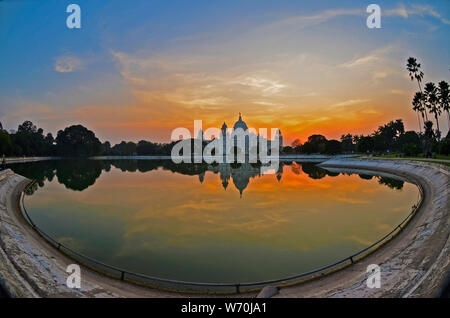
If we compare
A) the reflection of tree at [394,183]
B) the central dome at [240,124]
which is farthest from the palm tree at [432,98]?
the central dome at [240,124]

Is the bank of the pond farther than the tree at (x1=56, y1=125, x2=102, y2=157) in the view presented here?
No

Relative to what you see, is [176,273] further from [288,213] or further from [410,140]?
[410,140]

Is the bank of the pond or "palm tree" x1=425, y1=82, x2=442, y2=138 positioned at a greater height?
"palm tree" x1=425, y1=82, x2=442, y2=138

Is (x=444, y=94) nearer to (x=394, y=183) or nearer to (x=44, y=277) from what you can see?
(x=394, y=183)

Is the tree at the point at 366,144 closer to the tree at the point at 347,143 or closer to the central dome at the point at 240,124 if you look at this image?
the tree at the point at 347,143

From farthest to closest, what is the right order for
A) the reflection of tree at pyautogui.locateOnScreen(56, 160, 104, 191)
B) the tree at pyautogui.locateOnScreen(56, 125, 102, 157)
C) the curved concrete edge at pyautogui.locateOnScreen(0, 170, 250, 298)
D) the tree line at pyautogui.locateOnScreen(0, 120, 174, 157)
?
the tree at pyautogui.locateOnScreen(56, 125, 102, 157)
the tree line at pyautogui.locateOnScreen(0, 120, 174, 157)
the reflection of tree at pyautogui.locateOnScreen(56, 160, 104, 191)
the curved concrete edge at pyautogui.locateOnScreen(0, 170, 250, 298)

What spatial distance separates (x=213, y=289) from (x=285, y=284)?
2.14 meters

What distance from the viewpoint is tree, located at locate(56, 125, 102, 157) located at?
10856cm

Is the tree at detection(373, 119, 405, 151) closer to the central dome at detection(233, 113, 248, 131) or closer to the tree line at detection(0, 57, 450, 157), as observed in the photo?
the tree line at detection(0, 57, 450, 157)

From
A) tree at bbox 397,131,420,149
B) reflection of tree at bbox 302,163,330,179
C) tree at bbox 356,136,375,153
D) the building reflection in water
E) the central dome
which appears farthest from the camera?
the central dome

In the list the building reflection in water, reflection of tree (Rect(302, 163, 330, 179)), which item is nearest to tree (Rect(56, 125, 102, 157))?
the building reflection in water

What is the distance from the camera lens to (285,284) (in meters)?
7.54

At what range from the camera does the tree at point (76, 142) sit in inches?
4274
